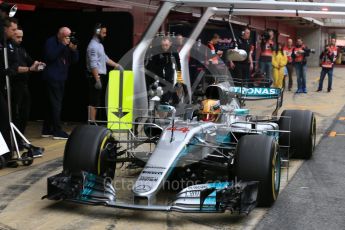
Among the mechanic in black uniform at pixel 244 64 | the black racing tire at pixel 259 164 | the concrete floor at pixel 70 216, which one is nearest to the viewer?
the concrete floor at pixel 70 216

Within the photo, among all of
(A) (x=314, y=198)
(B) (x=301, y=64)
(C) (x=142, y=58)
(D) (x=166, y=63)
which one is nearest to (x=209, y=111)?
(A) (x=314, y=198)

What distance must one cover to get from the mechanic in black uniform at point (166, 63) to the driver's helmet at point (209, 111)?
91 cm

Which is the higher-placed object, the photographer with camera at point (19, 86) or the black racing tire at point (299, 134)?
the photographer with camera at point (19, 86)

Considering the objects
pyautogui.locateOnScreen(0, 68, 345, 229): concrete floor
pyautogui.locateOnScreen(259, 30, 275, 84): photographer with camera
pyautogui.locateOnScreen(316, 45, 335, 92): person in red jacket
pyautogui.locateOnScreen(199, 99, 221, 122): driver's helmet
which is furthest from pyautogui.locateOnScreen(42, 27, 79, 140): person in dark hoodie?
pyautogui.locateOnScreen(316, 45, 335, 92): person in red jacket

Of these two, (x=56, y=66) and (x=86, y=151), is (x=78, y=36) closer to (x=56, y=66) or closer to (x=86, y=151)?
(x=56, y=66)

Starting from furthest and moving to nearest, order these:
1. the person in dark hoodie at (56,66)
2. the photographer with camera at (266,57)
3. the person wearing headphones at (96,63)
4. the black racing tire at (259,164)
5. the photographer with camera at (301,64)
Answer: the photographer with camera at (301,64), the photographer with camera at (266,57), the person wearing headphones at (96,63), the person in dark hoodie at (56,66), the black racing tire at (259,164)

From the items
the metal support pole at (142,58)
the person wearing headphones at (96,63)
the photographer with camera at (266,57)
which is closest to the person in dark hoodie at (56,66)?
the person wearing headphones at (96,63)

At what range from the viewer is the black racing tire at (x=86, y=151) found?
227 inches

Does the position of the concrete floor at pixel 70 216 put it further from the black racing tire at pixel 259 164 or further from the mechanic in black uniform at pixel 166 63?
the mechanic in black uniform at pixel 166 63

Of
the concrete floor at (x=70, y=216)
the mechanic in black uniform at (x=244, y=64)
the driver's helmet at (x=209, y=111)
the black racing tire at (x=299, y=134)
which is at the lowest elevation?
the concrete floor at (x=70, y=216)

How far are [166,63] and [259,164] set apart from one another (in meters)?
3.47

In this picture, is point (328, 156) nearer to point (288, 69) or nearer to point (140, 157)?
point (140, 157)

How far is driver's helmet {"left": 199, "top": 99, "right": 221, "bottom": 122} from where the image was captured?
6738 millimetres

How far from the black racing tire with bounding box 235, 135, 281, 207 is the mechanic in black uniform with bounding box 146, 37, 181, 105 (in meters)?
2.37
